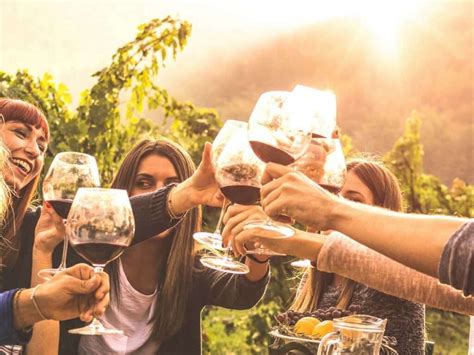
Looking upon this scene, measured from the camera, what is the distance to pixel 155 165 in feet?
7.94

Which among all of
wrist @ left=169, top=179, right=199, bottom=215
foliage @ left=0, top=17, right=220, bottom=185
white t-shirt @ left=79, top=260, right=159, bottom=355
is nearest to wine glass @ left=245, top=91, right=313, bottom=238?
wrist @ left=169, top=179, right=199, bottom=215

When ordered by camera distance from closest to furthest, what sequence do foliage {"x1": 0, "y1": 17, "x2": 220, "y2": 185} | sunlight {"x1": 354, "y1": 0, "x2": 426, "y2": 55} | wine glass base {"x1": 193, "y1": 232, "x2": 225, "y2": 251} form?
wine glass base {"x1": 193, "y1": 232, "x2": 225, "y2": 251} → foliage {"x1": 0, "y1": 17, "x2": 220, "y2": 185} → sunlight {"x1": 354, "y1": 0, "x2": 426, "y2": 55}

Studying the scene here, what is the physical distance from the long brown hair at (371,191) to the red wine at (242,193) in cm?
94

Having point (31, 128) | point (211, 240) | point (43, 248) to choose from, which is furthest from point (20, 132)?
point (211, 240)

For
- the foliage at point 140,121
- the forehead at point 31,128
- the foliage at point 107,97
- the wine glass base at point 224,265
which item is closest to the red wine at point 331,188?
the wine glass base at point 224,265

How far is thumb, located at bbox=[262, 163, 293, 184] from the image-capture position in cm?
126

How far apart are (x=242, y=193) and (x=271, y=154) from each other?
16cm

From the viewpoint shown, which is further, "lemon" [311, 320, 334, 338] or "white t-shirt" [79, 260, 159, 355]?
"white t-shirt" [79, 260, 159, 355]

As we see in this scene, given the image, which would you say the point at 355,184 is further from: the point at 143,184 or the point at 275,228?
the point at 275,228

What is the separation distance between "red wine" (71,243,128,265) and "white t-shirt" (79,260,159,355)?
2.43 feet

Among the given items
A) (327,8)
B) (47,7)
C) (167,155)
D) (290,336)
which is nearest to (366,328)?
(290,336)

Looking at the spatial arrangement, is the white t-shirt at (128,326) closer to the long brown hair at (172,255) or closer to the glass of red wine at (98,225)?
the long brown hair at (172,255)

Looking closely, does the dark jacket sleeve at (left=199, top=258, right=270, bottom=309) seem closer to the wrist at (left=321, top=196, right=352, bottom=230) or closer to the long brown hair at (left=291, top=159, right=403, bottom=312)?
the long brown hair at (left=291, top=159, right=403, bottom=312)

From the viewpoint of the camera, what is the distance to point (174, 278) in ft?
7.50
